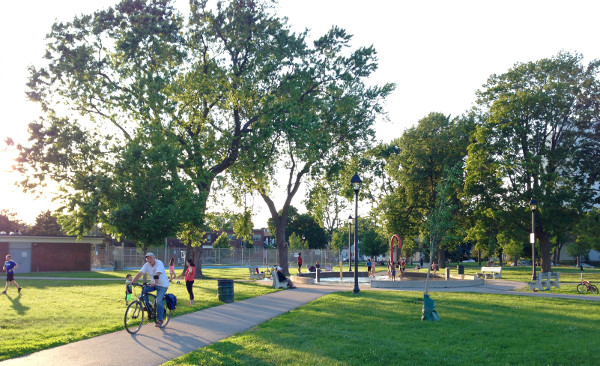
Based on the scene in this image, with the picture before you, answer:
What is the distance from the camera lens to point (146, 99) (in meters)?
30.2

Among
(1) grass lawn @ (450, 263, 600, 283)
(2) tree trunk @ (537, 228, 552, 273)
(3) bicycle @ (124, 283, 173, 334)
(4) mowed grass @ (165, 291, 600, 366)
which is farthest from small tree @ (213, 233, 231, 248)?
(3) bicycle @ (124, 283, 173, 334)

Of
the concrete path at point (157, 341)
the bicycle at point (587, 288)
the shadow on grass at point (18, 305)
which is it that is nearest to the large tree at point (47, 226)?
the shadow on grass at point (18, 305)

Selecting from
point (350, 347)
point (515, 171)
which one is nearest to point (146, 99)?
point (350, 347)

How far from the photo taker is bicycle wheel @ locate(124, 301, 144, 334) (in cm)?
1211

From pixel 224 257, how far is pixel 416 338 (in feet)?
191

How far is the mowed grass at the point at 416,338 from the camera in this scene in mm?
8922

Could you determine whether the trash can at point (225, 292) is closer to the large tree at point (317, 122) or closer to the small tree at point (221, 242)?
the large tree at point (317, 122)

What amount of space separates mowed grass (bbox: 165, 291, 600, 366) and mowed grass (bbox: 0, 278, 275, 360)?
3.36 meters

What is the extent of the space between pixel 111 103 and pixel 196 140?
5.81m

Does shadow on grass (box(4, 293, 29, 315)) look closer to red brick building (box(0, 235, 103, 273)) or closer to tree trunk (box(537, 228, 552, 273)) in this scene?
red brick building (box(0, 235, 103, 273))

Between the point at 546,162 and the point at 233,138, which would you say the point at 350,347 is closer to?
the point at 233,138

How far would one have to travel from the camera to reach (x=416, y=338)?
10.9 metres

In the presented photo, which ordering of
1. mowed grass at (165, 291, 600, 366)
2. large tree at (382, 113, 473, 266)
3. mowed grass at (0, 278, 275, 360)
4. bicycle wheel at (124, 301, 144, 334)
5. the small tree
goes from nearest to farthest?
mowed grass at (165, 291, 600, 366) → mowed grass at (0, 278, 275, 360) → bicycle wheel at (124, 301, 144, 334) → large tree at (382, 113, 473, 266) → the small tree

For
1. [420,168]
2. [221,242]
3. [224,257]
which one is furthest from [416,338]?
[221,242]
